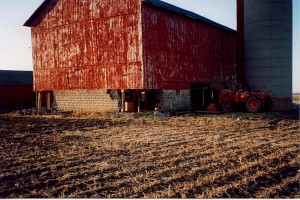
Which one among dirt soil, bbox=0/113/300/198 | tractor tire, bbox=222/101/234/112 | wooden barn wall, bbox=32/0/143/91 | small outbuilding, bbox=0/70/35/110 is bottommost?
dirt soil, bbox=0/113/300/198

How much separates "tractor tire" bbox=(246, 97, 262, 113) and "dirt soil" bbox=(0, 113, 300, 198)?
23.8ft

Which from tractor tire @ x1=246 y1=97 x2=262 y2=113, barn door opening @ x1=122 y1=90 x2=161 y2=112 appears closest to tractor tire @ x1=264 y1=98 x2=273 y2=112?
tractor tire @ x1=246 y1=97 x2=262 y2=113

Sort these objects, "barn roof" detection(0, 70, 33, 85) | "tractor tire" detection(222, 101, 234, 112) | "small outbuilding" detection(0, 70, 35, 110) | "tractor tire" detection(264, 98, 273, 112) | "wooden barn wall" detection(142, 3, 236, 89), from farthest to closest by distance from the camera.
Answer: "barn roof" detection(0, 70, 33, 85) → "small outbuilding" detection(0, 70, 35, 110) → "tractor tire" detection(222, 101, 234, 112) → "tractor tire" detection(264, 98, 273, 112) → "wooden barn wall" detection(142, 3, 236, 89)

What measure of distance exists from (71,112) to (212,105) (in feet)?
29.3

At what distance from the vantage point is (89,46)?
19.4 m

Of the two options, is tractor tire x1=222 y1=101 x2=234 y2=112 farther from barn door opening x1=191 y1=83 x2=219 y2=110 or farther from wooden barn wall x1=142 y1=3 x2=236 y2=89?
barn door opening x1=191 y1=83 x2=219 y2=110

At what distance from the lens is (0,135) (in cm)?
1109

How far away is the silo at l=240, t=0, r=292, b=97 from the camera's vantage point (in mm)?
20812

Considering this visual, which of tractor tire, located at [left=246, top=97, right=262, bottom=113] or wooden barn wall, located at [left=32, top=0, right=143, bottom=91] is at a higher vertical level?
wooden barn wall, located at [left=32, top=0, right=143, bottom=91]

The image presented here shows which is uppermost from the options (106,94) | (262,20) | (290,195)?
(262,20)

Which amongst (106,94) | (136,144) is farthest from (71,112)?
(136,144)

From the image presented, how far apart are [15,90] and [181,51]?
20401mm

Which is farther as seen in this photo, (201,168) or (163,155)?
(163,155)

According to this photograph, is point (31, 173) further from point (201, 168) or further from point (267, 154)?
point (267, 154)
